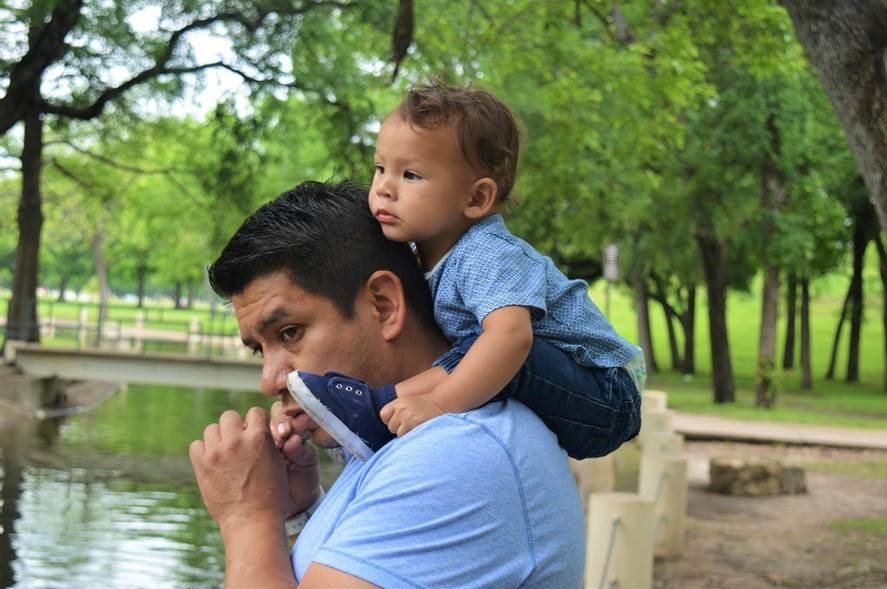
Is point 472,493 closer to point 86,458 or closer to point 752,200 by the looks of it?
point 86,458

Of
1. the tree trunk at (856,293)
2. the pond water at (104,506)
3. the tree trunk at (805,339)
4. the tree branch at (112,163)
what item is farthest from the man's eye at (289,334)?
the tree trunk at (805,339)

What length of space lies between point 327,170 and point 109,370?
20.8 ft

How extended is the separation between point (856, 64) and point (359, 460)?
4.98 m

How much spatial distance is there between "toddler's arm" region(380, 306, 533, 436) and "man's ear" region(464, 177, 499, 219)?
34 cm

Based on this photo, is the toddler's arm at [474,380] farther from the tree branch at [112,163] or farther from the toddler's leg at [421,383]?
the tree branch at [112,163]

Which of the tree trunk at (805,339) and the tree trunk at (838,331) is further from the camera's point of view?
the tree trunk at (838,331)

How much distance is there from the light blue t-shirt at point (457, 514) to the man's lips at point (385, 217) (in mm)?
489

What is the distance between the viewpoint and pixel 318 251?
2439mm

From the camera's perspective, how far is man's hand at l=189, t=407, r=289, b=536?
2375 millimetres

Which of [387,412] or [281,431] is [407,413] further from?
[281,431]

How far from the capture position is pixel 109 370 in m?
28.6

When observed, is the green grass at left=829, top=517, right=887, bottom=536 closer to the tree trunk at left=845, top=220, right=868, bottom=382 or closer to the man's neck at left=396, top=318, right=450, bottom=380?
the man's neck at left=396, top=318, right=450, bottom=380

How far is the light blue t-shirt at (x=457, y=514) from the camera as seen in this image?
206 cm

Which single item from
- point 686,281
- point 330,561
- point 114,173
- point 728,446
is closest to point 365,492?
point 330,561
